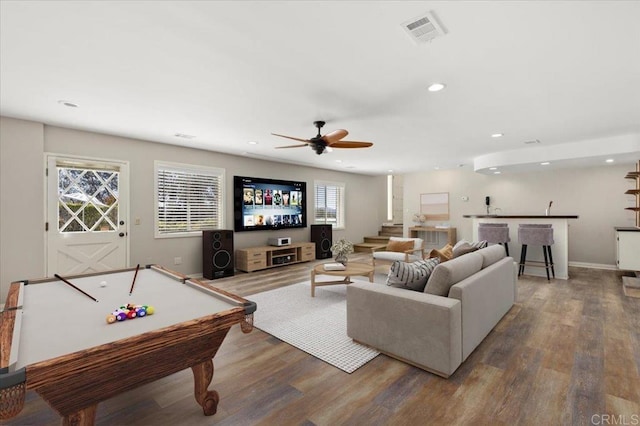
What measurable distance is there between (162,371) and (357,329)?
5.48 ft

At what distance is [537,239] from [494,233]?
0.66m

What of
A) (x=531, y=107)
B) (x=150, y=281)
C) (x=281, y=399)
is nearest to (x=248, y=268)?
(x=150, y=281)

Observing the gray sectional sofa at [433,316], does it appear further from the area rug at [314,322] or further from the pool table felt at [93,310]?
the pool table felt at [93,310]

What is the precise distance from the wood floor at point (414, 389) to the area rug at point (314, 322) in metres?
0.12

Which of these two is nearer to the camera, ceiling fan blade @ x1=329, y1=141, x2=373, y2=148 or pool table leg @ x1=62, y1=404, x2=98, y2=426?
pool table leg @ x1=62, y1=404, x2=98, y2=426

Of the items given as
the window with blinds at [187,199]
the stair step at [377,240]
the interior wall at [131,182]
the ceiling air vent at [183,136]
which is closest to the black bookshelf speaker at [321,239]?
the interior wall at [131,182]

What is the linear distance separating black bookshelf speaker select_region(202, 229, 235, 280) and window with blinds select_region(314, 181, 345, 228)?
10.0 feet

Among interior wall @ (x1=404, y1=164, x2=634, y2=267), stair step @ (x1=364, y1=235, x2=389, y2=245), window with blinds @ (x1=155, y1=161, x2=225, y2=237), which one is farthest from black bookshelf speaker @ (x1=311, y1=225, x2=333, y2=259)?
interior wall @ (x1=404, y1=164, x2=634, y2=267)

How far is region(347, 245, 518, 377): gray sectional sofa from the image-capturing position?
7.30 ft

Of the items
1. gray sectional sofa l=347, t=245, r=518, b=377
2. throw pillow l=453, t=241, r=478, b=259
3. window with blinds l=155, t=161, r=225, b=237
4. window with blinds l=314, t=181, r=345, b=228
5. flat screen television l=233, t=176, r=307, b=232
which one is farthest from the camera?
window with blinds l=314, t=181, r=345, b=228

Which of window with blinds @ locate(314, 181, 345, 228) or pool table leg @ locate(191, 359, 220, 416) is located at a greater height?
window with blinds @ locate(314, 181, 345, 228)

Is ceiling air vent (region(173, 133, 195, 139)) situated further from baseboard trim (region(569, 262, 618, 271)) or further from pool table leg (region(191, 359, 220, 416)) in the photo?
baseboard trim (region(569, 262, 618, 271))

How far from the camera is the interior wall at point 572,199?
6.37m

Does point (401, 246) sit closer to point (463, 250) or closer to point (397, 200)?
point (463, 250)
